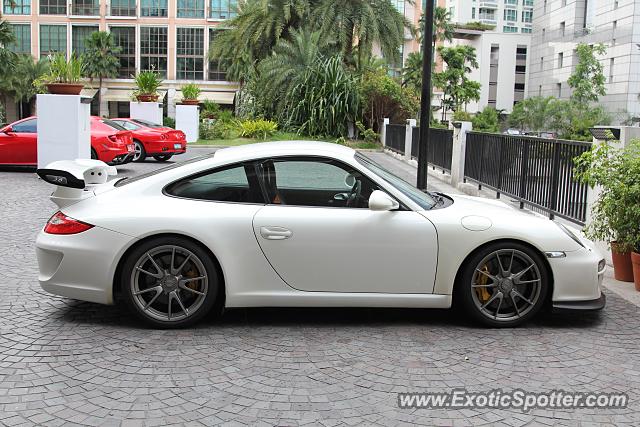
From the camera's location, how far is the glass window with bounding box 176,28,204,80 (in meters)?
73.7

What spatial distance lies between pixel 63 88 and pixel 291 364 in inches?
547

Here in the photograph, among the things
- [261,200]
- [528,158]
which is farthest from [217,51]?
[261,200]

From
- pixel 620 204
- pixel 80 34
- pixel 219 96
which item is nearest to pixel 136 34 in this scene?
pixel 80 34

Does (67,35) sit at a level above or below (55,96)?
above

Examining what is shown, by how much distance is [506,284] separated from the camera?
212 inches

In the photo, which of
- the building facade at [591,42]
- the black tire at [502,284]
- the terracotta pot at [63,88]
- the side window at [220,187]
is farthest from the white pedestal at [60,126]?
the building facade at [591,42]

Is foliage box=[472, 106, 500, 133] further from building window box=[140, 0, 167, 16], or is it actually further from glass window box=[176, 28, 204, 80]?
building window box=[140, 0, 167, 16]

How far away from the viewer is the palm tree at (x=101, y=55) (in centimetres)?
7062

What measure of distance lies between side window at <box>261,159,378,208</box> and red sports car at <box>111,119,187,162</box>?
17.3 meters

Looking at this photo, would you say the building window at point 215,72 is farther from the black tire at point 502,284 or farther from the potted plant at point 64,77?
the black tire at point 502,284

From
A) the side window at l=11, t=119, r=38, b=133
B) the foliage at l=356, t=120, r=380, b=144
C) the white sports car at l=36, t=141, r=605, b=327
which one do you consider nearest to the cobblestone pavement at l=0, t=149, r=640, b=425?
the white sports car at l=36, t=141, r=605, b=327

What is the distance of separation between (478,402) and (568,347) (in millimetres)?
1355

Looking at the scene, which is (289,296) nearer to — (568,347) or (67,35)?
(568,347)

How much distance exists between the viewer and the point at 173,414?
3.81 meters
